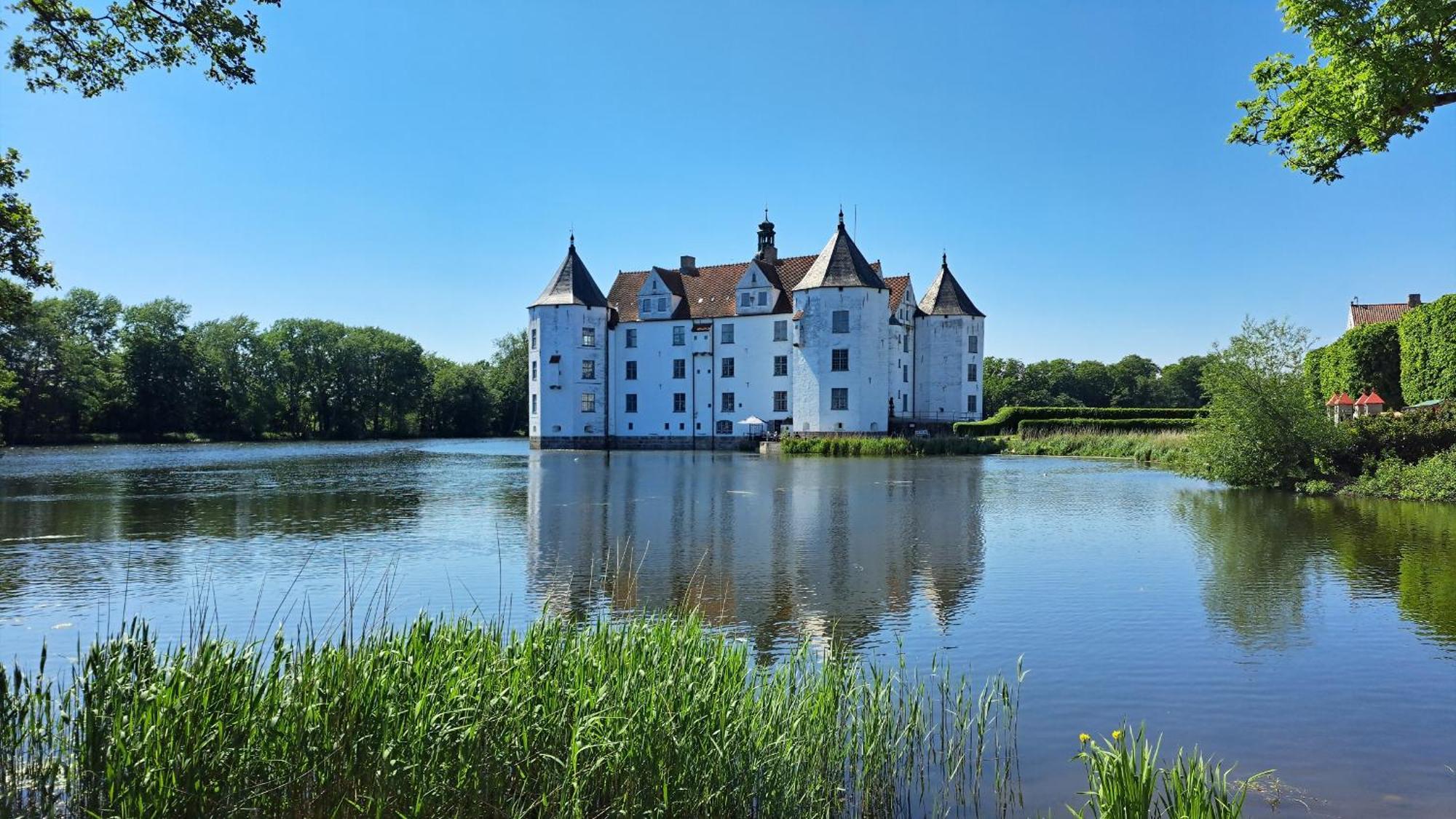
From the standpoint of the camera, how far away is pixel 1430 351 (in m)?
30.7

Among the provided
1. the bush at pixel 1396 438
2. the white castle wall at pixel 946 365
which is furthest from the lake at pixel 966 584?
the white castle wall at pixel 946 365

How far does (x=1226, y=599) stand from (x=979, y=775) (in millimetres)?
5867

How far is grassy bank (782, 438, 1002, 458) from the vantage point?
40.3 metres

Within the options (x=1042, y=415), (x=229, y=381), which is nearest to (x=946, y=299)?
(x=1042, y=415)

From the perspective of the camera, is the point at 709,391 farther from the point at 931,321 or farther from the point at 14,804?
the point at 14,804

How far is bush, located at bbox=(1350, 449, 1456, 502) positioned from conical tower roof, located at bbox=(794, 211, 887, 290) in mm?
27624

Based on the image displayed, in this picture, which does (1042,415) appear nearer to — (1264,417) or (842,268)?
(842,268)

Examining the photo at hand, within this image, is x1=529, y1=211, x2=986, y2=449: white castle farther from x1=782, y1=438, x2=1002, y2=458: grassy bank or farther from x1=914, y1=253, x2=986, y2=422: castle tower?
x1=782, y1=438, x2=1002, y2=458: grassy bank

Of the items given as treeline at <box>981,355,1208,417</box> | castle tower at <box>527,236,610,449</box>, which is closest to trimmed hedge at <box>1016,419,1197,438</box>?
castle tower at <box>527,236,610,449</box>

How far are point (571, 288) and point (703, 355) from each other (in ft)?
27.9

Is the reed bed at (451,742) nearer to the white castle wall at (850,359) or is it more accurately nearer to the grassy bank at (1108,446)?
the grassy bank at (1108,446)

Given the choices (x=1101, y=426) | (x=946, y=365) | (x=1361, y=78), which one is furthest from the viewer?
(x=946, y=365)

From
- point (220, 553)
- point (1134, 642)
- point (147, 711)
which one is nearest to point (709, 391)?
point (220, 553)

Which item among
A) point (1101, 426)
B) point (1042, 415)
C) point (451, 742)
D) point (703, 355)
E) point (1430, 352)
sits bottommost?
point (451, 742)
